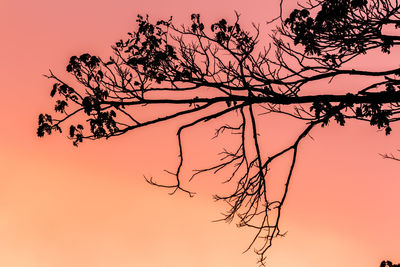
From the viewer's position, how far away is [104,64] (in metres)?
8.11

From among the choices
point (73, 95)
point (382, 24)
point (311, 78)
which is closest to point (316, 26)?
point (382, 24)

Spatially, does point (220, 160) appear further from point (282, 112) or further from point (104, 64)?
point (104, 64)

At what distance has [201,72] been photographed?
7.76 meters

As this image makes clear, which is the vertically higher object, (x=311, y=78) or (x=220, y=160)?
(x=311, y=78)

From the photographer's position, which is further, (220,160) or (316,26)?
(316,26)

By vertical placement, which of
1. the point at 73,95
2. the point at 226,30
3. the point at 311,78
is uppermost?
the point at 226,30

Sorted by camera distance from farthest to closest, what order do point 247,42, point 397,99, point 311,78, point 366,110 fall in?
point 247,42 → point 311,78 → point 366,110 → point 397,99

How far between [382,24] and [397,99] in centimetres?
254

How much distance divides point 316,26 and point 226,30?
146 centimetres

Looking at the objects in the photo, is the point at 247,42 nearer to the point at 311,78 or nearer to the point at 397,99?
the point at 311,78

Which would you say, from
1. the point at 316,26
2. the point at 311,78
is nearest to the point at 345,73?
the point at 311,78

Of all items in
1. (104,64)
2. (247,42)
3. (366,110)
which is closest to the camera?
(366,110)

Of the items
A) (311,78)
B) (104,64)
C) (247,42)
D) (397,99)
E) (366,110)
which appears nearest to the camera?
(397,99)

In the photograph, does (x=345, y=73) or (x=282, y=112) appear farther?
(x=345, y=73)
